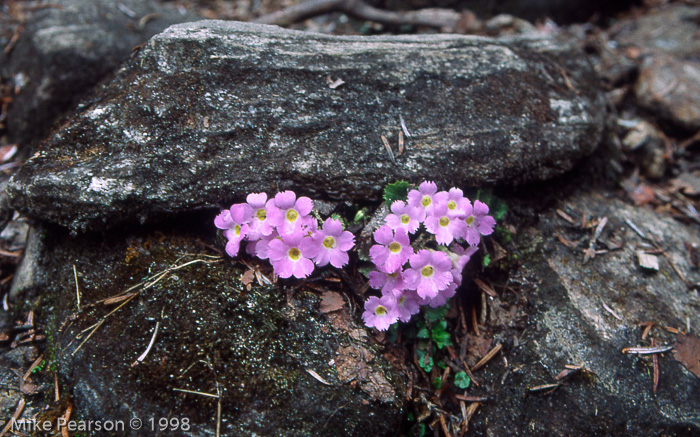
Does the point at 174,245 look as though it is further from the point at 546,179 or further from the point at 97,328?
the point at 546,179

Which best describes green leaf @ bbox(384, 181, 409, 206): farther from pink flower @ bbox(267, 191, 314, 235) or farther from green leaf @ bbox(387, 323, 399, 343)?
green leaf @ bbox(387, 323, 399, 343)

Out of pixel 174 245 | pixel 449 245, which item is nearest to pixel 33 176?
pixel 174 245

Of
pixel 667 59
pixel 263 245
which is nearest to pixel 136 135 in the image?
pixel 263 245

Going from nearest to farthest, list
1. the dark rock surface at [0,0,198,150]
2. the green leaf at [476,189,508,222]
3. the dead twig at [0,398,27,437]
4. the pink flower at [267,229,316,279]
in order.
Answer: the dead twig at [0,398,27,437], the pink flower at [267,229,316,279], the green leaf at [476,189,508,222], the dark rock surface at [0,0,198,150]

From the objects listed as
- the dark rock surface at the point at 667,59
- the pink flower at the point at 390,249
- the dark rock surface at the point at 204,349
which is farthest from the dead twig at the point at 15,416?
the dark rock surface at the point at 667,59

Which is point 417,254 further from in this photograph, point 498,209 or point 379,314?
point 498,209

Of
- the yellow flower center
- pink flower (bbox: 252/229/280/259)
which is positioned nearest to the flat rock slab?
pink flower (bbox: 252/229/280/259)

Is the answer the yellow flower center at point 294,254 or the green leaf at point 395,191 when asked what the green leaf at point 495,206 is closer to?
the green leaf at point 395,191
